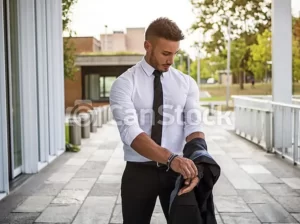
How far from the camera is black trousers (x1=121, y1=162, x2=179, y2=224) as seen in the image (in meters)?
2.10

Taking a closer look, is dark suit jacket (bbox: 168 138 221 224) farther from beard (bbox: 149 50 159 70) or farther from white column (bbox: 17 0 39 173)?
white column (bbox: 17 0 39 173)

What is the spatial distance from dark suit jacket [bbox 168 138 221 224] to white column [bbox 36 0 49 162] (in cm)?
633

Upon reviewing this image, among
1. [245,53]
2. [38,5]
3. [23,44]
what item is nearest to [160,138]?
[23,44]

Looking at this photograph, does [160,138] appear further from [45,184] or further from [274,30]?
[274,30]

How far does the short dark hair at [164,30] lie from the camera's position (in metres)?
1.93

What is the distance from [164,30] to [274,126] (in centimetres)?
774

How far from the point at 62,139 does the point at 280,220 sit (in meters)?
5.85

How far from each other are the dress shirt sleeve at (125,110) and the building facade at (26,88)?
386 centimetres

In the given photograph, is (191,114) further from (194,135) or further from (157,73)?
(157,73)

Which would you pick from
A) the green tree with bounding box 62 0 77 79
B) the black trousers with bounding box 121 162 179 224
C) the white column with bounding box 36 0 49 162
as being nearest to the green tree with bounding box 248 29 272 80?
the green tree with bounding box 62 0 77 79

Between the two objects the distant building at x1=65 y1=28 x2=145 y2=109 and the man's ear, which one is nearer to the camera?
→ the man's ear

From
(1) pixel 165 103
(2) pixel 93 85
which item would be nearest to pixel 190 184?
(1) pixel 165 103

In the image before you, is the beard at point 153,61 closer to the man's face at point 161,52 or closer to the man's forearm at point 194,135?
the man's face at point 161,52

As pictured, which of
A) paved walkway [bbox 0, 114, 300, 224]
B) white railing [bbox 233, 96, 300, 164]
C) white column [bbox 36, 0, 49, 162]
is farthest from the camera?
A: white railing [bbox 233, 96, 300, 164]
